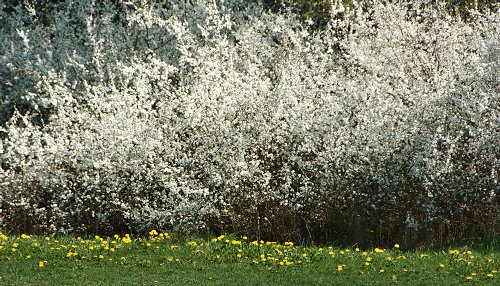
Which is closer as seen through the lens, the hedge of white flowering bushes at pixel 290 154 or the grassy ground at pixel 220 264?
the grassy ground at pixel 220 264

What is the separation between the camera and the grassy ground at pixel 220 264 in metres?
6.93

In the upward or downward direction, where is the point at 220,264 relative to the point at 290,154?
downward

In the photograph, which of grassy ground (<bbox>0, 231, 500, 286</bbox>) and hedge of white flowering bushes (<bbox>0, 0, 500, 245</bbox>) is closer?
grassy ground (<bbox>0, 231, 500, 286</bbox>)

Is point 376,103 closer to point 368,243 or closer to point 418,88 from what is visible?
point 418,88

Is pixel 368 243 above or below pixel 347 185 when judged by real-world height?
below

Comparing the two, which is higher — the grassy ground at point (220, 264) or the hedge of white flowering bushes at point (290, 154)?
the hedge of white flowering bushes at point (290, 154)

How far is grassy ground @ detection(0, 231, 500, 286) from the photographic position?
6926 mm

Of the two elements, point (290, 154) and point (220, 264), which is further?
point (290, 154)

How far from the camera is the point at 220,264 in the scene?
24.6 ft

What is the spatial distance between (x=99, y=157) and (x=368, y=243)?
3796mm

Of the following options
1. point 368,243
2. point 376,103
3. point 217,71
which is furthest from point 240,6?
point 368,243

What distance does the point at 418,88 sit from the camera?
9.80m

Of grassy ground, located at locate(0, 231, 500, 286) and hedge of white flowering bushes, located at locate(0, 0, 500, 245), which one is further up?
hedge of white flowering bushes, located at locate(0, 0, 500, 245)

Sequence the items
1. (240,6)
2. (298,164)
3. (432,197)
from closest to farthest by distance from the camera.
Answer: (432,197), (298,164), (240,6)
